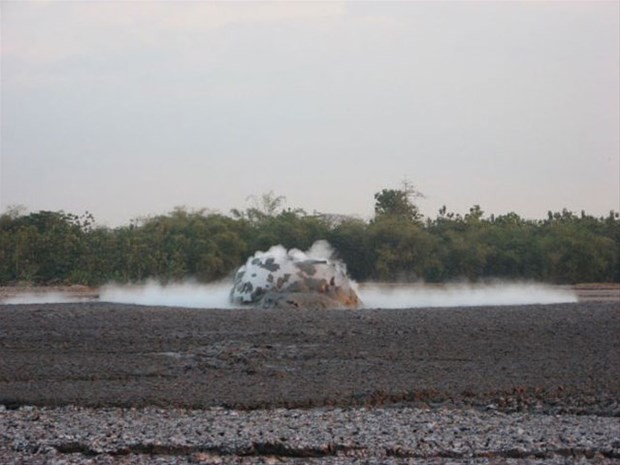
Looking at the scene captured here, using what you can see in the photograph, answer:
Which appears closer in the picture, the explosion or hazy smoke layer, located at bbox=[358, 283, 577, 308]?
the explosion

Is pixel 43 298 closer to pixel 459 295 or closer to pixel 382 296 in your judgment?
pixel 382 296

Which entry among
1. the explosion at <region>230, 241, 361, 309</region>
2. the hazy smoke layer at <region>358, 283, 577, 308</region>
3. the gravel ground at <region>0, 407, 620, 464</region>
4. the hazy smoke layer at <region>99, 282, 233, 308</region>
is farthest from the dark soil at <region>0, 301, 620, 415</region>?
the hazy smoke layer at <region>358, 283, 577, 308</region>

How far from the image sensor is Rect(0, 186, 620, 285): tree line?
40.9 m

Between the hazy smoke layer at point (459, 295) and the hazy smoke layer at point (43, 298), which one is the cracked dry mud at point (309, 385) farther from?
the hazy smoke layer at point (459, 295)

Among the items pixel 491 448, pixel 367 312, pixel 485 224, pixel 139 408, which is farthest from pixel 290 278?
pixel 485 224

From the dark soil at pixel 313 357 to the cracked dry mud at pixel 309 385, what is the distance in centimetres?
4

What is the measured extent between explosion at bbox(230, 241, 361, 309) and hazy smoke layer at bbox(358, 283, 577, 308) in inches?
62.5

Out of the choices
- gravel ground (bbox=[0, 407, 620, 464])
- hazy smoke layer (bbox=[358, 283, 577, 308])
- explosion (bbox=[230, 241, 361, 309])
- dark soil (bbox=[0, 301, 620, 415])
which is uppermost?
explosion (bbox=[230, 241, 361, 309])

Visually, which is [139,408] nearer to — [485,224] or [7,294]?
[7,294]

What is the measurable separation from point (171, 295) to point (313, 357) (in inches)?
507

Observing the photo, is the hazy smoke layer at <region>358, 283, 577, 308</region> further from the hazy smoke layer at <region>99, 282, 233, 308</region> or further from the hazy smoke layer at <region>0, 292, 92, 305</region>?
the hazy smoke layer at <region>0, 292, 92, 305</region>

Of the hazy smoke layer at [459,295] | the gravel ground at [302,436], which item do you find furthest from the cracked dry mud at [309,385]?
the hazy smoke layer at [459,295]

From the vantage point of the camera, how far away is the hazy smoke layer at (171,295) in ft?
99.1

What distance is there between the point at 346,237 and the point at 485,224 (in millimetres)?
7297
